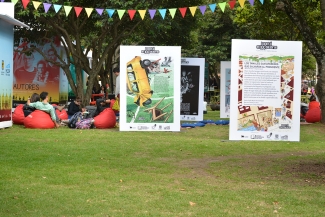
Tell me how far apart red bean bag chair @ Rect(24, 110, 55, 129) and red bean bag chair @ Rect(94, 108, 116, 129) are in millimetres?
1281

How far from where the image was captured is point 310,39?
22250 mm

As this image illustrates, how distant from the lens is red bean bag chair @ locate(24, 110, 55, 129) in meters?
20.0

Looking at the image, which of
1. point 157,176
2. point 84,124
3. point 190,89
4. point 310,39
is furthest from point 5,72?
point 157,176

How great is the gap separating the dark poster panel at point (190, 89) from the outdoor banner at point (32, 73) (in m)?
9.40

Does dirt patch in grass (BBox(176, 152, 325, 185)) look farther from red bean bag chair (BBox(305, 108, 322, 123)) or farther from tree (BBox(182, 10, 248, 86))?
tree (BBox(182, 10, 248, 86))

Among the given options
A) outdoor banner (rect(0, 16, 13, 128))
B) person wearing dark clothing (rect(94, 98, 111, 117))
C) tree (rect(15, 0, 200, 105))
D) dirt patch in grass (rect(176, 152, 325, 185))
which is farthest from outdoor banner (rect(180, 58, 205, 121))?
dirt patch in grass (rect(176, 152, 325, 185))

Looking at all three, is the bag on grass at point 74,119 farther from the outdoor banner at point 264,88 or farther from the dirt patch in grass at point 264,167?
the dirt patch in grass at point 264,167

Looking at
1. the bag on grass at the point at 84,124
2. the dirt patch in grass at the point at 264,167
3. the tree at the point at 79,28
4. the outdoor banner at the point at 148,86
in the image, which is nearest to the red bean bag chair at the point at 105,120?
the bag on grass at the point at 84,124

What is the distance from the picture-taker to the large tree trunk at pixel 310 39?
21.3 m

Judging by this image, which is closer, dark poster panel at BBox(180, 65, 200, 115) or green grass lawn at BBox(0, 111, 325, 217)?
green grass lawn at BBox(0, 111, 325, 217)

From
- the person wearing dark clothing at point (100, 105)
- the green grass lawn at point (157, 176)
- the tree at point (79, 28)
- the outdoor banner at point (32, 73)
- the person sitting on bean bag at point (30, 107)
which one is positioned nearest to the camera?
the green grass lawn at point (157, 176)

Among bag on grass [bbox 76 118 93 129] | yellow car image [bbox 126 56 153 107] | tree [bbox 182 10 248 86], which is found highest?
tree [bbox 182 10 248 86]

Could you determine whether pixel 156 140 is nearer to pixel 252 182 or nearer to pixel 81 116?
pixel 81 116

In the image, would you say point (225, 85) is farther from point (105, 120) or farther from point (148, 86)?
point (148, 86)
